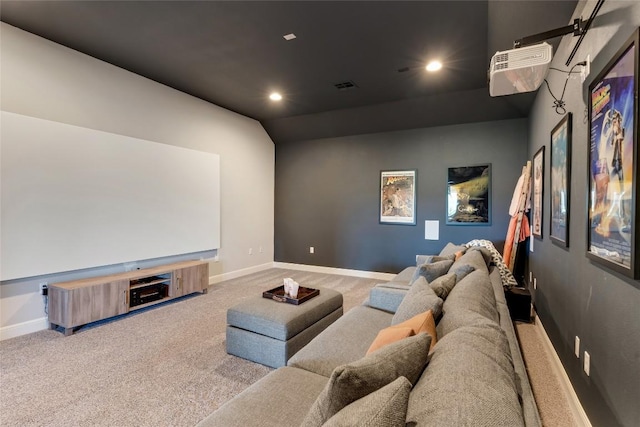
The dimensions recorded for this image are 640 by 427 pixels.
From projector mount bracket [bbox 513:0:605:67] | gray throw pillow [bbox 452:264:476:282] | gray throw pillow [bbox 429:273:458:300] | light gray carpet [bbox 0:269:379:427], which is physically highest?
projector mount bracket [bbox 513:0:605:67]

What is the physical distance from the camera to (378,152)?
5664 mm

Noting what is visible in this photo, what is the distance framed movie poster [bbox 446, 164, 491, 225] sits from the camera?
4832 millimetres

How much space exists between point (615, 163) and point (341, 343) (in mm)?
1711

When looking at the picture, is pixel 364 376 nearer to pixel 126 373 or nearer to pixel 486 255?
pixel 126 373

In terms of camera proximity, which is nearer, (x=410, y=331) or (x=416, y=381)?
(x=416, y=381)

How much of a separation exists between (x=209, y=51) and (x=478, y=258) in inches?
139

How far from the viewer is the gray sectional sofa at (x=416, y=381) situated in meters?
0.74

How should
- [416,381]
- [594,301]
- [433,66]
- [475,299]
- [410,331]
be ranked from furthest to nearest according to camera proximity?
[433,66], [594,301], [475,299], [410,331], [416,381]

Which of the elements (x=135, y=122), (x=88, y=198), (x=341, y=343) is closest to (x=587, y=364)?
(x=341, y=343)

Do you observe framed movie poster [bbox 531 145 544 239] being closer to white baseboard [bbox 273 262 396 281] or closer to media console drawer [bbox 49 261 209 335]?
white baseboard [bbox 273 262 396 281]

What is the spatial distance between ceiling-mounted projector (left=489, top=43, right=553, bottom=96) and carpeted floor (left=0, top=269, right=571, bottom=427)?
231cm

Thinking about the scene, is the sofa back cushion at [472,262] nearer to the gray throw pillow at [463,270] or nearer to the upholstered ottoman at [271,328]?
the gray throw pillow at [463,270]

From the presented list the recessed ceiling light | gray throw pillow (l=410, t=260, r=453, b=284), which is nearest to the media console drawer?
gray throw pillow (l=410, t=260, r=453, b=284)

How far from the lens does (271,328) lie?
238cm
